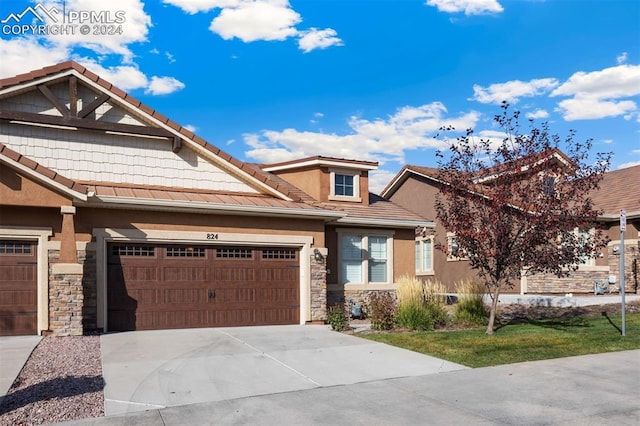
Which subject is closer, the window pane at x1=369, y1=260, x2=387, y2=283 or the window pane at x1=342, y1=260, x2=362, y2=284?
the window pane at x1=342, y1=260, x2=362, y2=284

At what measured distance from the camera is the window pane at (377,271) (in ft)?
62.5

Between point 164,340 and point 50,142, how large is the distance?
609 cm

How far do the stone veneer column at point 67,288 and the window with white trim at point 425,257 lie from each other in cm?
1505

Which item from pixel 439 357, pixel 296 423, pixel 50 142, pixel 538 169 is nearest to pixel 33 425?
pixel 296 423

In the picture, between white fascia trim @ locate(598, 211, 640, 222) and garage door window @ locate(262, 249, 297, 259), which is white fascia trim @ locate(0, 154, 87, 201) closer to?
garage door window @ locate(262, 249, 297, 259)

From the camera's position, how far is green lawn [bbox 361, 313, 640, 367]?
1108 centimetres

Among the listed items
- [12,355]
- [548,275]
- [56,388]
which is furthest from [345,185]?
[56,388]

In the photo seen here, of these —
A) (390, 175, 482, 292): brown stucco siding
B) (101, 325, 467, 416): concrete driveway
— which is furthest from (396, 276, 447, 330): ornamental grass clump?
(390, 175, 482, 292): brown stucco siding

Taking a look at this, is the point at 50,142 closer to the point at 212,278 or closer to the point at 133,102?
the point at 133,102

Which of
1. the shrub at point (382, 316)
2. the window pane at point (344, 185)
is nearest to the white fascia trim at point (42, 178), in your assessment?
the shrub at point (382, 316)

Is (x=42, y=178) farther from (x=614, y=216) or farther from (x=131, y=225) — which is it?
(x=614, y=216)

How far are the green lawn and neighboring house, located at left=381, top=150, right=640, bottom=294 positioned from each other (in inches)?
262

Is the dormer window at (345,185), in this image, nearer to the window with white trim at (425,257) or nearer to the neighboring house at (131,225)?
the neighboring house at (131,225)

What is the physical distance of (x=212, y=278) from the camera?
50.2 feet
